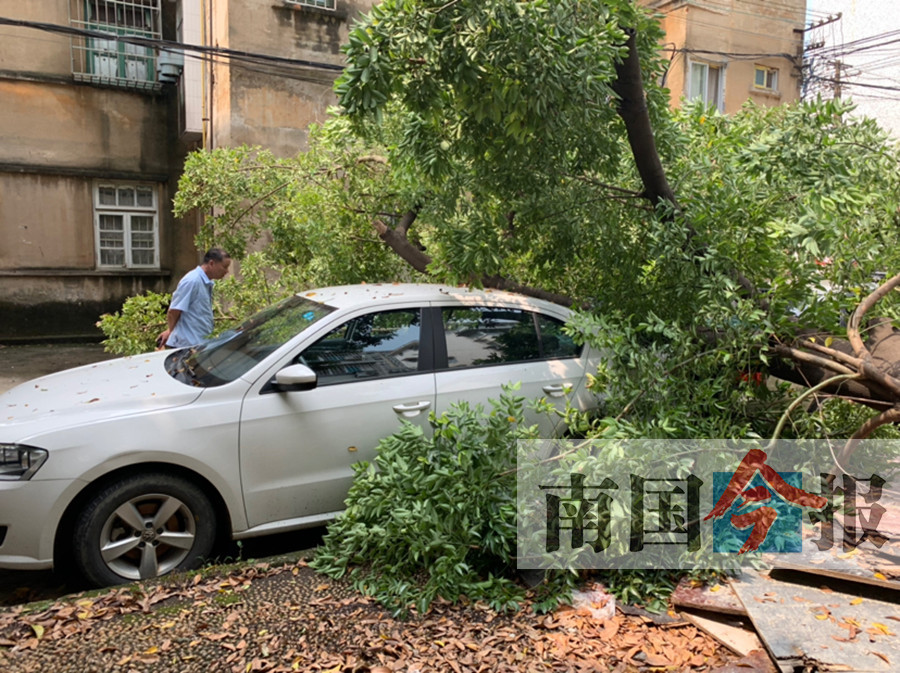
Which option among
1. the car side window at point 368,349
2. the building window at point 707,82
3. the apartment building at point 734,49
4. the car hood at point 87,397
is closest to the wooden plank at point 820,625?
the car side window at point 368,349

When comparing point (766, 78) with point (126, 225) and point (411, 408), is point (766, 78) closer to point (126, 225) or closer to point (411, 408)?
point (126, 225)

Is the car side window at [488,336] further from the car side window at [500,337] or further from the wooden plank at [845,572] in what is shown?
the wooden plank at [845,572]

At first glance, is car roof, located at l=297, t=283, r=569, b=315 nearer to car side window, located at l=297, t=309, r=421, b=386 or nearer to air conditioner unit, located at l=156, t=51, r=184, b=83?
car side window, located at l=297, t=309, r=421, b=386

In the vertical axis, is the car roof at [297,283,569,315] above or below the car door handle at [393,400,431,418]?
above

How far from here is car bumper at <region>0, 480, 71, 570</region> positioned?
3.77 m

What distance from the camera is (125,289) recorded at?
599 inches

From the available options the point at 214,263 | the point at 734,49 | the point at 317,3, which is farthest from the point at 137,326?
the point at 734,49

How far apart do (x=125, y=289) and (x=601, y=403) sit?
42.8 feet

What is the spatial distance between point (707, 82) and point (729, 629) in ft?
50.4

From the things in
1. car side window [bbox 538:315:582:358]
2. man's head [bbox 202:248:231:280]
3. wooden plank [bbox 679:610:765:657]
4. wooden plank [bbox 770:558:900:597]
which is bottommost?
wooden plank [bbox 679:610:765:657]

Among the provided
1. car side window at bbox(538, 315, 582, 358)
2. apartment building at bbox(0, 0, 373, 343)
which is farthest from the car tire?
apartment building at bbox(0, 0, 373, 343)

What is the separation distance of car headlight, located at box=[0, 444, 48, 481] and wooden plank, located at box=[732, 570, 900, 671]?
3699mm

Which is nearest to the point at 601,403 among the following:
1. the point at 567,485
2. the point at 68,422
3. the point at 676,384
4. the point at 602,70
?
the point at 676,384

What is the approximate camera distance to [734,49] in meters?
16.4
